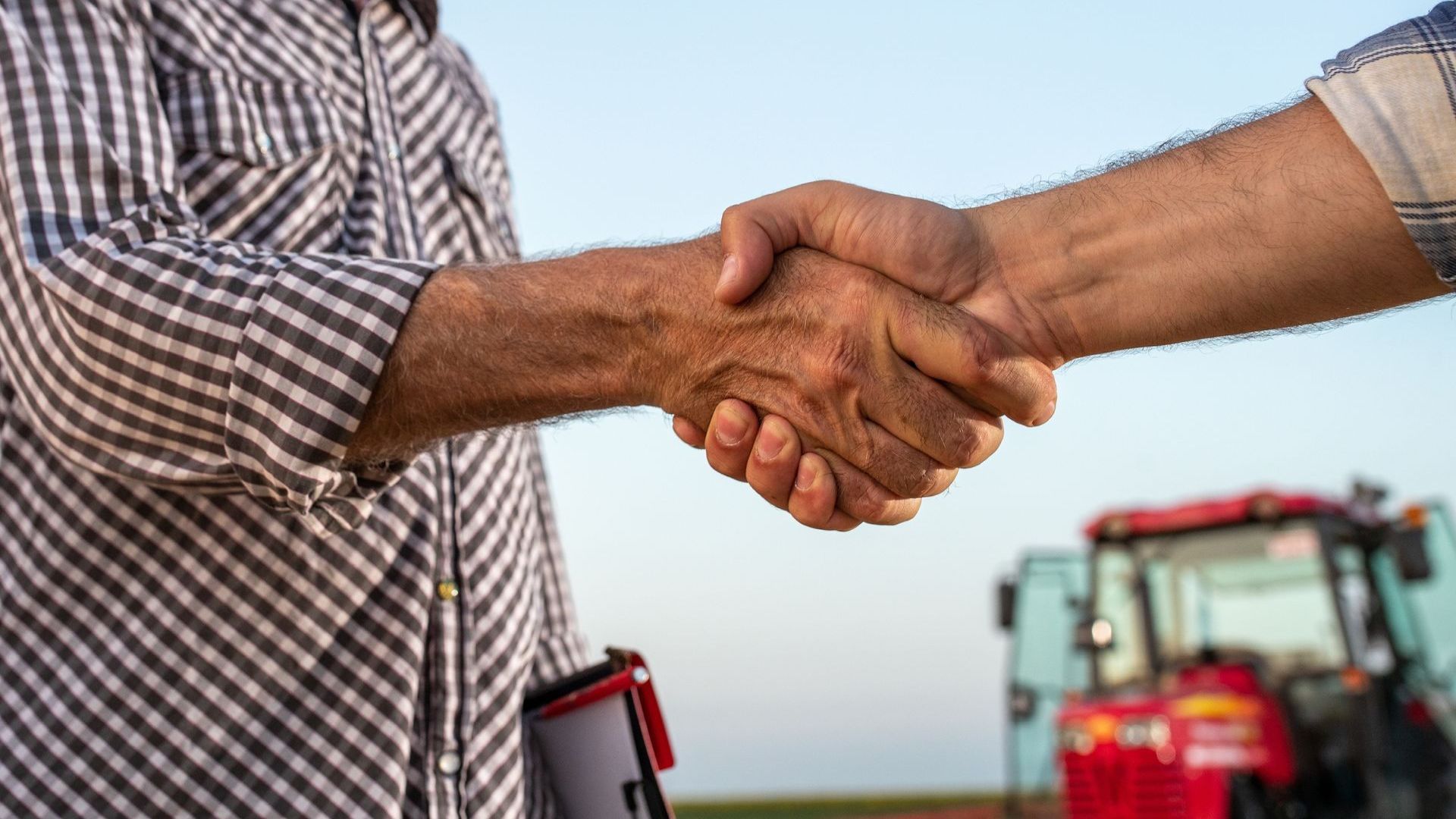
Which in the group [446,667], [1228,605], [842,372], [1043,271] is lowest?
[1228,605]

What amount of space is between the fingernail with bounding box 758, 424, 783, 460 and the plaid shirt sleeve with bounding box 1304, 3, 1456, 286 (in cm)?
79

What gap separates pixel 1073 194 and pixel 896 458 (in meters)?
0.43

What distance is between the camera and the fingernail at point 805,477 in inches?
73.4

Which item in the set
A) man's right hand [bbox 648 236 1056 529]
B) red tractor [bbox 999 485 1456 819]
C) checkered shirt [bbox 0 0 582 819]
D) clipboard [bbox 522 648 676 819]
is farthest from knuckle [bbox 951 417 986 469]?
red tractor [bbox 999 485 1456 819]

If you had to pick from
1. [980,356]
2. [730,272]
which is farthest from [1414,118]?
[730,272]

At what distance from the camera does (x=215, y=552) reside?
1847mm

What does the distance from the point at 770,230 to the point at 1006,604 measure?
6345 millimetres

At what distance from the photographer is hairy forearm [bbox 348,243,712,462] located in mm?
1601

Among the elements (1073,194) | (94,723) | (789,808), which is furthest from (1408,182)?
(789,808)

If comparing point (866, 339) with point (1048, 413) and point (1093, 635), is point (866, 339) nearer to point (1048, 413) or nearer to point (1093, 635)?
point (1048, 413)

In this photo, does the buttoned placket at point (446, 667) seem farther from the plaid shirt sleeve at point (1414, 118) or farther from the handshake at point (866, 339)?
the plaid shirt sleeve at point (1414, 118)

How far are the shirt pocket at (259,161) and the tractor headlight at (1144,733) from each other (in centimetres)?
591

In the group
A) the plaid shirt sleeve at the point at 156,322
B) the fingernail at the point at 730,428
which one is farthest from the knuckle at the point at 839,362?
the plaid shirt sleeve at the point at 156,322

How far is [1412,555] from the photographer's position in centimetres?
664
